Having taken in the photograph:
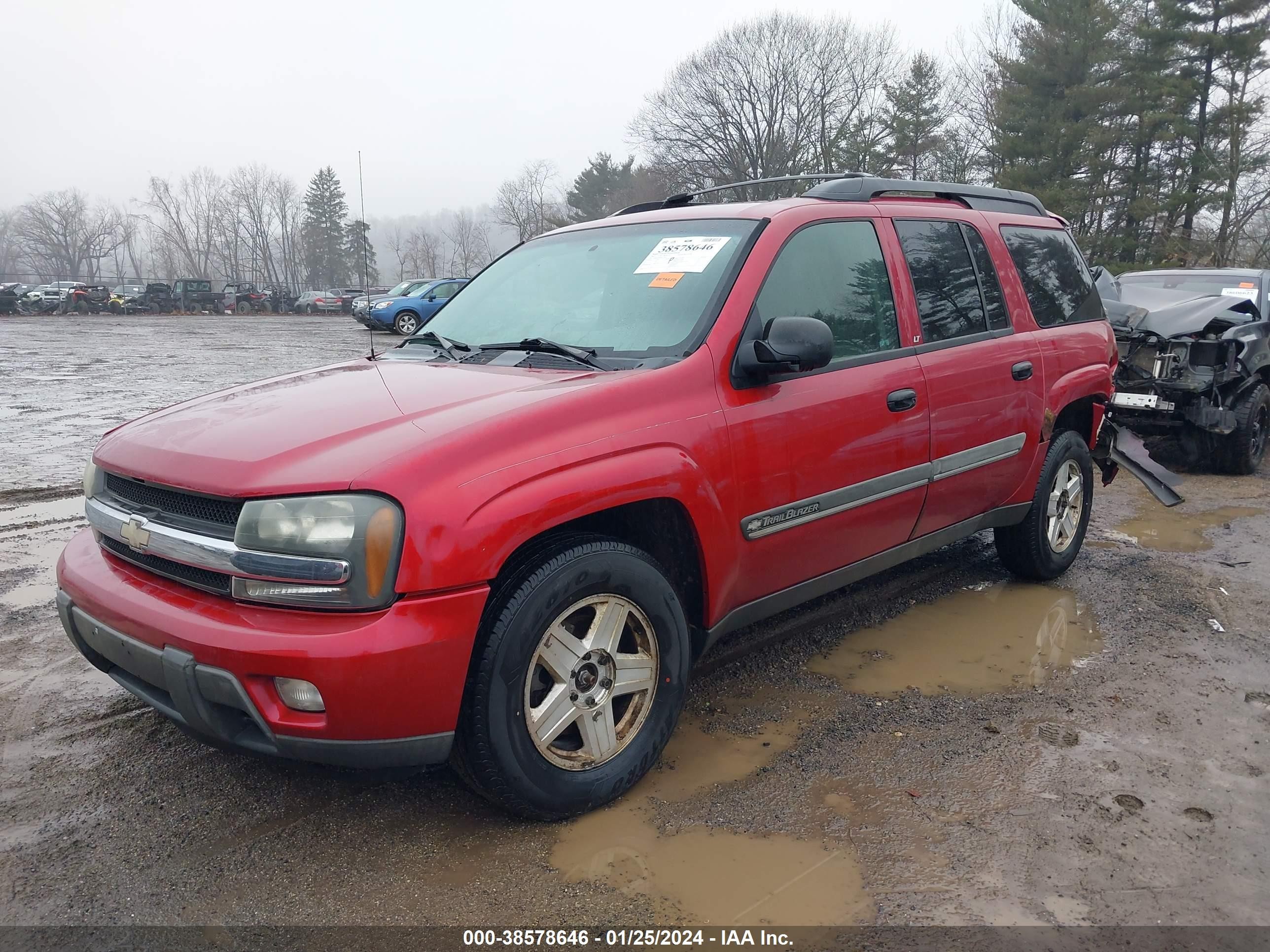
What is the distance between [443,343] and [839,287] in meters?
1.58

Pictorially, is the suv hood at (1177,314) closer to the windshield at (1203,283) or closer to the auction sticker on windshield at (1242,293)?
the auction sticker on windshield at (1242,293)

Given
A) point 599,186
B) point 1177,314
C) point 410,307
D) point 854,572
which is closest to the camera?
point 854,572

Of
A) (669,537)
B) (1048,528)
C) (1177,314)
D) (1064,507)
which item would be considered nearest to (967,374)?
(1048,528)

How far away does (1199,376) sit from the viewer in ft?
24.8

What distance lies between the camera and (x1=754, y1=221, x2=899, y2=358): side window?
10.7 ft

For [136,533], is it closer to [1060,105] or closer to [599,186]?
[1060,105]

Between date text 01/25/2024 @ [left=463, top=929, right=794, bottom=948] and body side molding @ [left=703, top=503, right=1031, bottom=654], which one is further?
body side molding @ [left=703, top=503, right=1031, bottom=654]

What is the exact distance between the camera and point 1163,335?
765 cm

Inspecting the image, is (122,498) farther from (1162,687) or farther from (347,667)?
(1162,687)

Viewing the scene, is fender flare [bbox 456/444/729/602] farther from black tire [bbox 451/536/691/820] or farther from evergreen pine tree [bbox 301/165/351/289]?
evergreen pine tree [bbox 301/165/351/289]

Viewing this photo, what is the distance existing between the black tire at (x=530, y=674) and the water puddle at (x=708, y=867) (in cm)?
9

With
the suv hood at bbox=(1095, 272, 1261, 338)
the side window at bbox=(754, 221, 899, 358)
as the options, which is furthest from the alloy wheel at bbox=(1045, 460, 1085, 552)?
the suv hood at bbox=(1095, 272, 1261, 338)

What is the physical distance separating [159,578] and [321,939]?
1.11m

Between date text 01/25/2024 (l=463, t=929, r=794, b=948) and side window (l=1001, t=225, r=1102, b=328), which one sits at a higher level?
side window (l=1001, t=225, r=1102, b=328)
